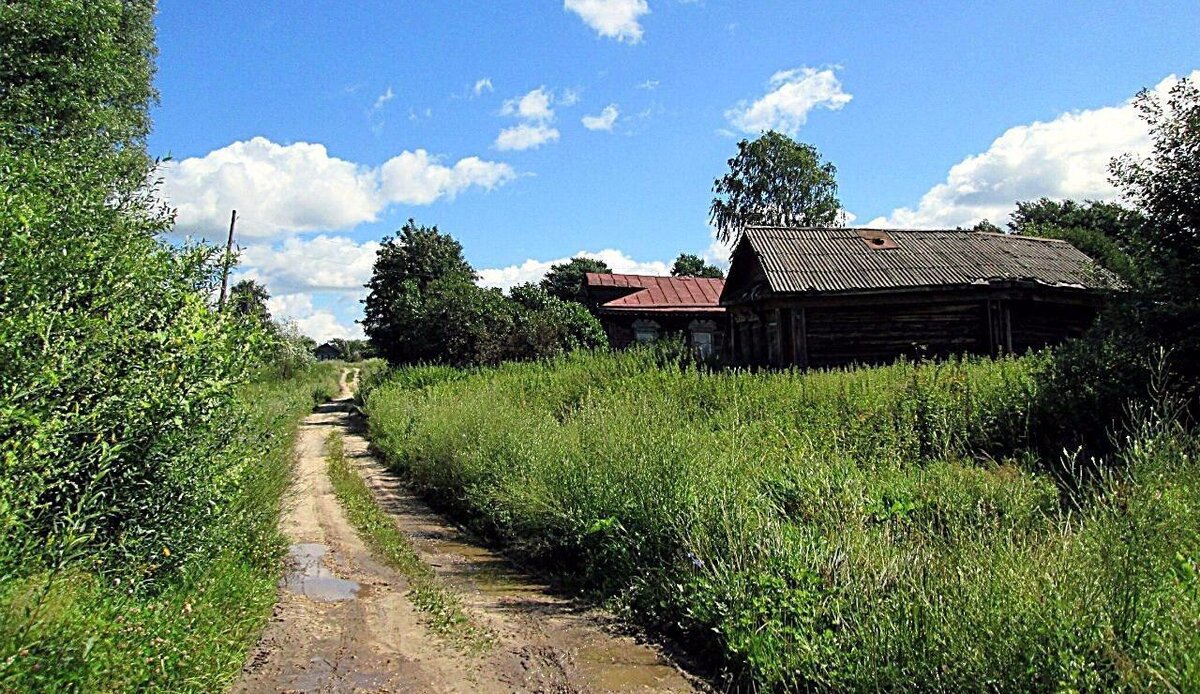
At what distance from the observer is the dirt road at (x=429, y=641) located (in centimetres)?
525

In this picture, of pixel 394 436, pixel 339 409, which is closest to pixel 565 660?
pixel 394 436

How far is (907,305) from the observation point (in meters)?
20.8

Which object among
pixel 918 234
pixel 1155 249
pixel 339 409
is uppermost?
pixel 918 234

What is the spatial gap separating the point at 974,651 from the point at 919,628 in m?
0.52

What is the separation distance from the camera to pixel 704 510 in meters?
6.42

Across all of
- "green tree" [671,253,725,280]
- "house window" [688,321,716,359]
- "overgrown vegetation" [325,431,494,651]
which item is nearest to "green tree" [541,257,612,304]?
"green tree" [671,253,725,280]

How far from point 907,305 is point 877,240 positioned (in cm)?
335

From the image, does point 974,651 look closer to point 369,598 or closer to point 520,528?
point 369,598

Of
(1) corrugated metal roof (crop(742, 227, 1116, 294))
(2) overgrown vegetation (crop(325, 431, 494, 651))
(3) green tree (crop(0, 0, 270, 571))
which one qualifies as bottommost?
(2) overgrown vegetation (crop(325, 431, 494, 651))

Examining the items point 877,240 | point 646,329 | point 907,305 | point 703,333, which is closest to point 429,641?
point 907,305

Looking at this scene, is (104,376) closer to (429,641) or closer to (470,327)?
(429,641)

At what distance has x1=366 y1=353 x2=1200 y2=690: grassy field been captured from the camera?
353 cm

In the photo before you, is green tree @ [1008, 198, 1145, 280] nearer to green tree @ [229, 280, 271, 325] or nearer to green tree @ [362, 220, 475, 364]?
green tree @ [229, 280, 271, 325]

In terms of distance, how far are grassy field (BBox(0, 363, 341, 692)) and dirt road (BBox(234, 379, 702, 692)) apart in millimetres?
359
